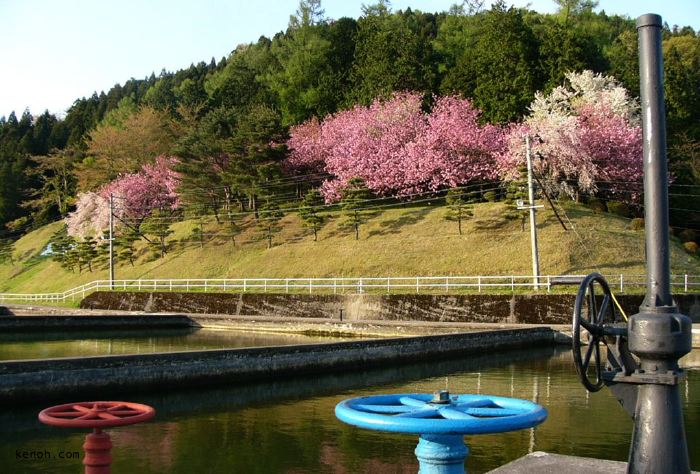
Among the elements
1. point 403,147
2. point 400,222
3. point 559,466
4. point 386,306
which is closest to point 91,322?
point 386,306

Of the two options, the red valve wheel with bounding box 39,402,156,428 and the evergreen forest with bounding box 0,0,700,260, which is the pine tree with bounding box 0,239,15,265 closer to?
the evergreen forest with bounding box 0,0,700,260

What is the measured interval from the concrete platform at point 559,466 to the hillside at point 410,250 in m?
32.2

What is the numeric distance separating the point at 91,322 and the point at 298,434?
24992mm

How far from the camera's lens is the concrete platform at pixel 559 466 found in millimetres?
6051

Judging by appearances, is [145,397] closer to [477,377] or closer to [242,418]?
[242,418]

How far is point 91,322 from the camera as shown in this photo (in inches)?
1377

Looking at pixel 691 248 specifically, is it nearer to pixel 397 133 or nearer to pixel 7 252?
pixel 397 133

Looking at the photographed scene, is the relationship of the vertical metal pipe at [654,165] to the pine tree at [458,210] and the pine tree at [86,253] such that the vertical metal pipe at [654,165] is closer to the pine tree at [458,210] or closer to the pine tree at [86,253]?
the pine tree at [458,210]

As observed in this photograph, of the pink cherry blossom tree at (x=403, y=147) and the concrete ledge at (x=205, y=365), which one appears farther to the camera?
the pink cherry blossom tree at (x=403, y=147)

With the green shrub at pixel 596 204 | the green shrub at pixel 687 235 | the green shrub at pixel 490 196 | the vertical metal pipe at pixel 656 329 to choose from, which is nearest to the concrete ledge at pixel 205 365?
the vertical metal pipe at pixel 656 329

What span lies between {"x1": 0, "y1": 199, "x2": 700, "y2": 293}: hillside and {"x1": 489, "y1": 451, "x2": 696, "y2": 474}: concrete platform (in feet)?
106

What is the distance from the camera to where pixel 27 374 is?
591 inches

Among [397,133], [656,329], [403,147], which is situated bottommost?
[656,329]

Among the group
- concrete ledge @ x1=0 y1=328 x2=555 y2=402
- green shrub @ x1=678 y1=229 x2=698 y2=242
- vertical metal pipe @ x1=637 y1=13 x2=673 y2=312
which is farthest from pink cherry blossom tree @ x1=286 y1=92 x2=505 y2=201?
vertical metal pipe @ x1=637 y1=13 x2=673 y2=312
